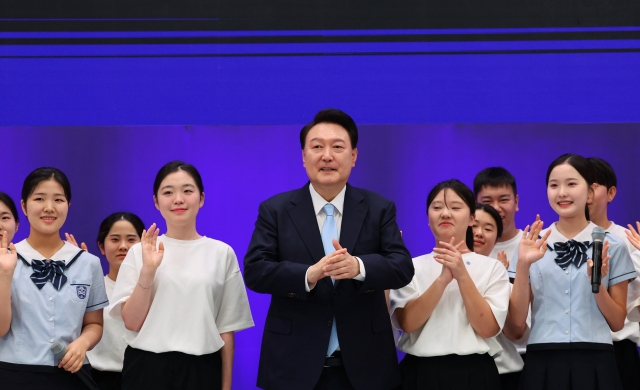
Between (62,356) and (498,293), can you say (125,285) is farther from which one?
(498,293)

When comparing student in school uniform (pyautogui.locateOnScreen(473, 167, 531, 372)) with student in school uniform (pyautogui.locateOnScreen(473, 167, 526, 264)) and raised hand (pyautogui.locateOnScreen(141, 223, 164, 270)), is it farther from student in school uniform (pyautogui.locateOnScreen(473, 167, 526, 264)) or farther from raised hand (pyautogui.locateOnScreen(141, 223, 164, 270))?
raised hand (pyautogui.locateOnScreen(141, 223, 164, 270))

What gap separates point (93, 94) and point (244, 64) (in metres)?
0.92

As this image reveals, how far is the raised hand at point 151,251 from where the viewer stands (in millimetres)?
3324

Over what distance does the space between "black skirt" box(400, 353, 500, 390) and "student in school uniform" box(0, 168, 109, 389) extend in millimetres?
1427

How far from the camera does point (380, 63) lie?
475 centimetres

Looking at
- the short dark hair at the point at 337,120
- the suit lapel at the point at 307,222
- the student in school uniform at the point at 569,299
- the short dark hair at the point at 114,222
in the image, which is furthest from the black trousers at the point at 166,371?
the student in school uniform at the point at 569,299

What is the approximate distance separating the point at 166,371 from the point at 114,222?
1.16 metres

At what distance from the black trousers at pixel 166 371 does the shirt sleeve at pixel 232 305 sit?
18 centimetres

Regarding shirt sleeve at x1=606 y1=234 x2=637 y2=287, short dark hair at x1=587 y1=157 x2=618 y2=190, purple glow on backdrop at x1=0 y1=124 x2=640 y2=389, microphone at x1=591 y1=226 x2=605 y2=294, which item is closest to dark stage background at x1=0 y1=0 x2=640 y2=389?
purple glow on backdrop at x1=0 y1=124 x2=640 y2=389

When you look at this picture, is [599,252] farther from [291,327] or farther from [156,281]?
[156,281]

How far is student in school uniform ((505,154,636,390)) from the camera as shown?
3.46 metres

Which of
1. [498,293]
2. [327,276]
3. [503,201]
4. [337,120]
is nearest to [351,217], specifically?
[327,276]

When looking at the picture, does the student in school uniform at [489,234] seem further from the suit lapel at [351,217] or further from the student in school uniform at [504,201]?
the suit lapel at [351,217]

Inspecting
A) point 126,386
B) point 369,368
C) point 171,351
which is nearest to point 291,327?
point 369,368
